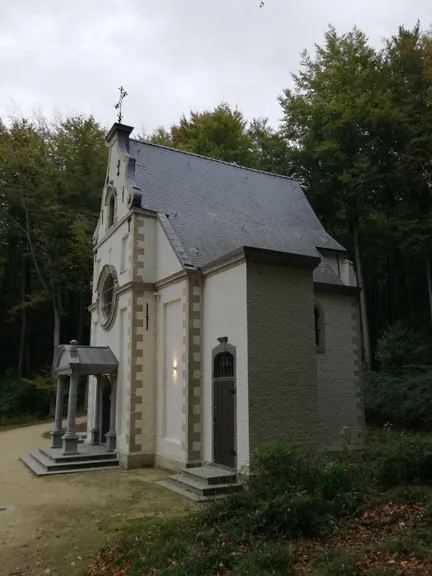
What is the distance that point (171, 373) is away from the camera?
13703 mm

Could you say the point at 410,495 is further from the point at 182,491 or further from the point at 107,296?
the point at 107,296

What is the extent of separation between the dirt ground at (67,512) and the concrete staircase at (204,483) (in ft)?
1.04

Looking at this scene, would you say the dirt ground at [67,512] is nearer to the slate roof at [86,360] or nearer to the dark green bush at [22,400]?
the slate roof at [86,360]

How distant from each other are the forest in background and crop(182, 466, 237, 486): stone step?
376 inches

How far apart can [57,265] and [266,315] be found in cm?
1874

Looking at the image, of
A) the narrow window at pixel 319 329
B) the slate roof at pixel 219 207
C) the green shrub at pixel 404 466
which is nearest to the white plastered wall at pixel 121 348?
the slate roof at pixel 219 207

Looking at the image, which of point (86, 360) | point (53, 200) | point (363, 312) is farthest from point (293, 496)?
point (53, 200)

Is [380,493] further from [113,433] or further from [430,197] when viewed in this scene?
[430,197]

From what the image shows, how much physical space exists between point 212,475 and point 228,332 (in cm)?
312

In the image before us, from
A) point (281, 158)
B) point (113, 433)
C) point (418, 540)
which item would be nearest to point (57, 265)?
point (281, 158)

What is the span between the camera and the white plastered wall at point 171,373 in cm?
1286

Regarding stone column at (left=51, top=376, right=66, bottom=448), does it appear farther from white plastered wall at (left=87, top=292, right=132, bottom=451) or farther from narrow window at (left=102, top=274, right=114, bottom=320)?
narrow window at (left=102, top=274, right=114, bottom=320)

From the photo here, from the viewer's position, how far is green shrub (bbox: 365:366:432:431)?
16.9 meters

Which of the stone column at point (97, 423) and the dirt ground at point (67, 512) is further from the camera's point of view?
the stone column at point (97, 423)
